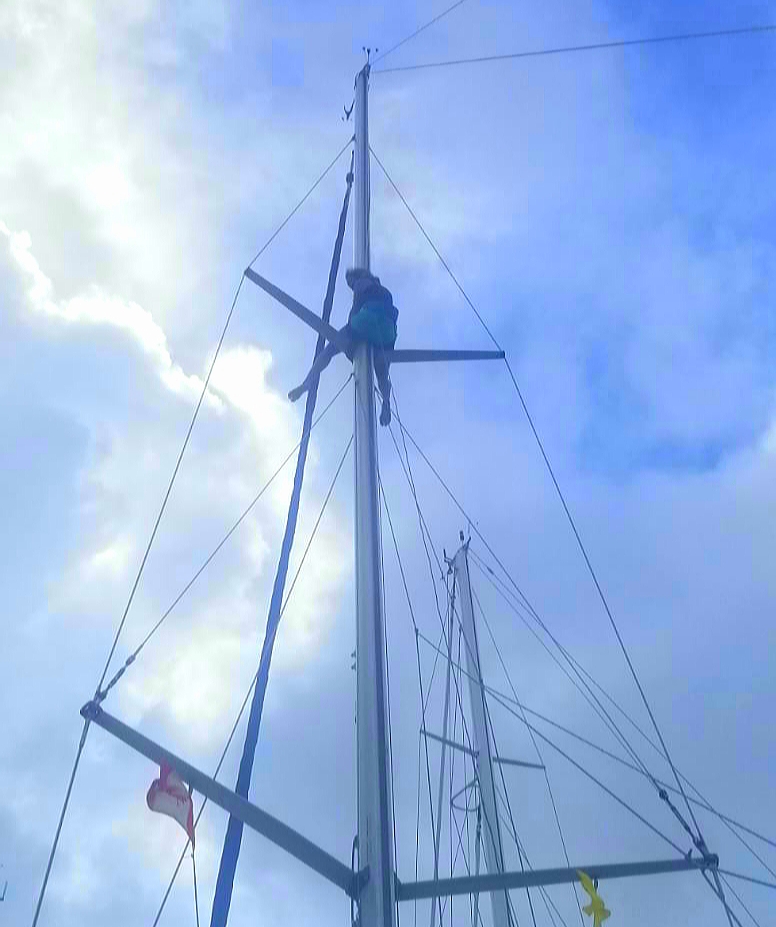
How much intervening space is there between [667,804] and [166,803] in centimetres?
565

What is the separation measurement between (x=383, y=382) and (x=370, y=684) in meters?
4.43

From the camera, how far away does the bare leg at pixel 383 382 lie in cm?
1130

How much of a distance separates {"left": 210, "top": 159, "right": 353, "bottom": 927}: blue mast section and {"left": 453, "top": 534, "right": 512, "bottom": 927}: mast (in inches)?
236

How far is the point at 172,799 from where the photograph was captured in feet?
25.8

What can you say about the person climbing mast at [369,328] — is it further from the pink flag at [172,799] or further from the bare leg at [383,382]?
the pink flag at [172,799]

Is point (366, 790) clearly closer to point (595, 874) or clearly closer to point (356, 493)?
point (595, 874)

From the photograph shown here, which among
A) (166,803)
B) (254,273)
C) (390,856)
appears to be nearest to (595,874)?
(390,856)

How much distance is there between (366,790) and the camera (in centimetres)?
768

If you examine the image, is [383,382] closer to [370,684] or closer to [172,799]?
[370,684]

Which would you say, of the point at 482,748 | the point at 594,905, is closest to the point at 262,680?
the point at 594,905

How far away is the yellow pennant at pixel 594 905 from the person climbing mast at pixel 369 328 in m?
6.05

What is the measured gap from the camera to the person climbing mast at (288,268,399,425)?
11.0 m

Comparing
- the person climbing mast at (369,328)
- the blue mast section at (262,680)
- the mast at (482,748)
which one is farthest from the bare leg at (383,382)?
the mast at (482,748)

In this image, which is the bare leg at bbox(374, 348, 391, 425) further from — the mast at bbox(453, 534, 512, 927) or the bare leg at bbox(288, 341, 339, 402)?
the mast at bbox(453, 534, 512, 927)
